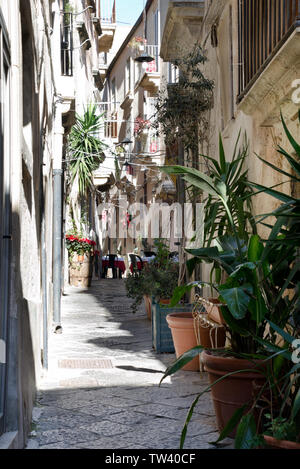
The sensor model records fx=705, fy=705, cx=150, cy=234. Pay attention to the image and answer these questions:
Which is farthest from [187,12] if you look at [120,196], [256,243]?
[120,196]

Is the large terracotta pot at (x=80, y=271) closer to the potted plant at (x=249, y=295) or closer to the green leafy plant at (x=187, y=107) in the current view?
the green leafy plant at (x=187, y=107)

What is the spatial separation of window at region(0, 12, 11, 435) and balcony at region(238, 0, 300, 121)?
72.8 inches

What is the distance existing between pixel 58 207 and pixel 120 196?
2444 centimetres

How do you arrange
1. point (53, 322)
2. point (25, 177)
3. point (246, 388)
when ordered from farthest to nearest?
1. point (53, 322)
2. point (25, 177)
3. point (246, 388)

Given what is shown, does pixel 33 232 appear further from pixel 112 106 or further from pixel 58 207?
pixel 112 106

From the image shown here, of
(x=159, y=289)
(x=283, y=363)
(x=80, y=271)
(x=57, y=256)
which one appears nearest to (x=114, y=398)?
(x=283, y=363)

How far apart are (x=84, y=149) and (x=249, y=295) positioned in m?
15.7

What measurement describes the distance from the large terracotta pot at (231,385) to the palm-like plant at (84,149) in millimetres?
14297

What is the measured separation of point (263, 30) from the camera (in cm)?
561

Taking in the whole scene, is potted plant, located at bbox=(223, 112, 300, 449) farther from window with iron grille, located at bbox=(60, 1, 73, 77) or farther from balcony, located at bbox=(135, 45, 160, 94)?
balcony, located at bbox=(135, 45, 160, 94)

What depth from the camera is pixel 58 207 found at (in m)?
10.2

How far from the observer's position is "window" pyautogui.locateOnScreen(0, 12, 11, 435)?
11.7ft

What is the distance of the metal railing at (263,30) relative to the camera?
15.8ft

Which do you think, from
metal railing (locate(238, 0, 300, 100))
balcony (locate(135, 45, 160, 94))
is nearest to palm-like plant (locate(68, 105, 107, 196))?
balcony (locate(135, 45, 160, 94))
